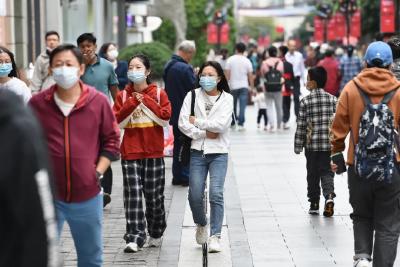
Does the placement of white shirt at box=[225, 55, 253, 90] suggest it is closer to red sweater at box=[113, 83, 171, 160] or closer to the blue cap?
red sweater at box=[113, 83, 171, 160]

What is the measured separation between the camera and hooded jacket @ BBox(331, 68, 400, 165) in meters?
7.51

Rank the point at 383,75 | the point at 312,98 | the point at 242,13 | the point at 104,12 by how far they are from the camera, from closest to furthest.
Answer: the point at 383,75 < the point at 312,98 < the point at 104,12 < the point at 242,13

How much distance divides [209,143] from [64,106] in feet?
9.70

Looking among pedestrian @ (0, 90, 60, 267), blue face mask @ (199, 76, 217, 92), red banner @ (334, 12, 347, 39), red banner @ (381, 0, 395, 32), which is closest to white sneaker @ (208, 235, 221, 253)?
blue face mask @ (199, 76, 217, 92)

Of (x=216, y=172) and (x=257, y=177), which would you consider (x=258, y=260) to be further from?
(x=257, y=177)

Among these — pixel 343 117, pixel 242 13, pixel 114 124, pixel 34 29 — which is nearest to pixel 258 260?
pixel 343 117

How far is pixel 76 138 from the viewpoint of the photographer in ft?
21.4

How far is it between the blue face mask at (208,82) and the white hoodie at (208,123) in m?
0.12

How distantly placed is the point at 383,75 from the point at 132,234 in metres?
2.93

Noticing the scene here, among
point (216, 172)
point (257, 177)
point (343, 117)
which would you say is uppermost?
point (343, 117)

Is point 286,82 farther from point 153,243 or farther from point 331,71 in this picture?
point 153,243

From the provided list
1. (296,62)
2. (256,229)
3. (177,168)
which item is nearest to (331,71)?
(296,62)

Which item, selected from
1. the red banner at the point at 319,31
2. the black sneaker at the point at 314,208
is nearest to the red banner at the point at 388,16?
the black sneaker at the point at 314,208

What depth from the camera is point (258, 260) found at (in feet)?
30.1
